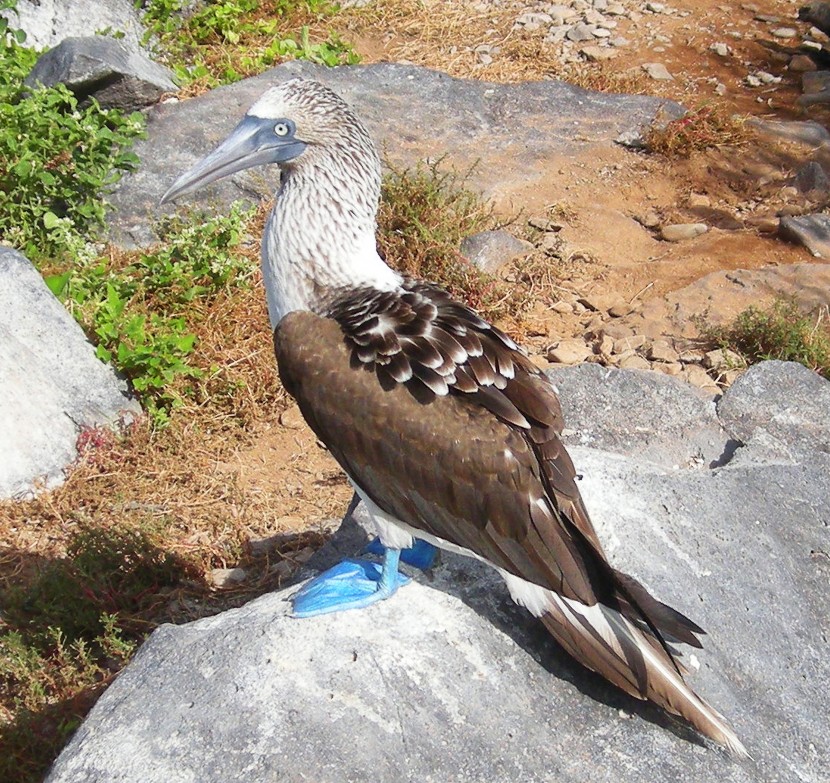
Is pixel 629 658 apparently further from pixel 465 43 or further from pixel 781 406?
pixel 465 43

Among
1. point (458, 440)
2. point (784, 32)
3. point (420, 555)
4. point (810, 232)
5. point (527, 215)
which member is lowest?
point (784, 32)

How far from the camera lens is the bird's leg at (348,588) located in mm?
3277

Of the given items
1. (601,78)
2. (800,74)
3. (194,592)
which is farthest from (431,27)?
(194,592)

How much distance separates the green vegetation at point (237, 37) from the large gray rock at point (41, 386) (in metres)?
3.85

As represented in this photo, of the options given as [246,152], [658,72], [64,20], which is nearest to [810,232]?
[658,72]

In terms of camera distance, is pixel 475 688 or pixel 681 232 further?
pixel 681 232

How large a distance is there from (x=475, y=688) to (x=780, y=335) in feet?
11.3

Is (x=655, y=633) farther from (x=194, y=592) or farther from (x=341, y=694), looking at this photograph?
(x=194, y=592)

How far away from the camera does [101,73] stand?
7195 mm

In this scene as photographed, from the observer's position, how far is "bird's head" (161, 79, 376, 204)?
364cm

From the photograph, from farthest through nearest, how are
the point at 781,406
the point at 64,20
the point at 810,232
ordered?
the point at 64,20 < the point at 810,232 < the point at 781,406

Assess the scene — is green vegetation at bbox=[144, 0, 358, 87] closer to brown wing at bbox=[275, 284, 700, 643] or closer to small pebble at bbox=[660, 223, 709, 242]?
small pebble at bbox=[660, 223, 709, 242]

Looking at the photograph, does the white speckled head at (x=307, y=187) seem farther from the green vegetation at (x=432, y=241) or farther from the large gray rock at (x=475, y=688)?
the green vegetation at (x=432, y=241)

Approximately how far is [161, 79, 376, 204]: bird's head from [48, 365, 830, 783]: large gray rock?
1.57 m
